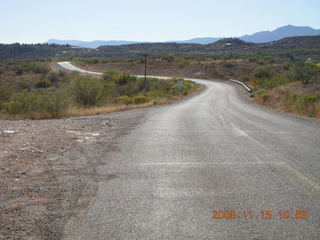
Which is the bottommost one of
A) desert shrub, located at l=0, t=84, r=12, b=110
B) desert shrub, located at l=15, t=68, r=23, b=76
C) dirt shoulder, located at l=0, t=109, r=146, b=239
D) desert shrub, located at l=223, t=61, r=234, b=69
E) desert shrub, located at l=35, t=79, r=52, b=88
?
desert shrub, located at l=35, t=79, r=52, b=88

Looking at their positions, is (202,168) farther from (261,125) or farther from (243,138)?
(261,125)

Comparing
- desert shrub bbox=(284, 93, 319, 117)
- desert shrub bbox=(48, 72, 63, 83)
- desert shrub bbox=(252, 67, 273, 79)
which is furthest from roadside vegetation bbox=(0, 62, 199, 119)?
desert shrub bbox=(252, 67, 273, 79)

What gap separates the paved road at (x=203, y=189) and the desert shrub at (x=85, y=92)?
19175mm

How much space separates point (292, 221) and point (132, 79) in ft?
176

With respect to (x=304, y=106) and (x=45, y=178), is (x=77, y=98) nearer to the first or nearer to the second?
(x=304, y=106)

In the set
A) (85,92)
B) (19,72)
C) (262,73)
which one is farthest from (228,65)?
(85,92)

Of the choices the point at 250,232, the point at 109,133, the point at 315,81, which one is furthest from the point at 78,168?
the point at 315,81

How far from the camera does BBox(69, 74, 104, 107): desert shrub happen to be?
2869 cm

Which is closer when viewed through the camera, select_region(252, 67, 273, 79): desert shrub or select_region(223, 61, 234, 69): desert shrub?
select_region(252, 67, 273, 79): desert shrub

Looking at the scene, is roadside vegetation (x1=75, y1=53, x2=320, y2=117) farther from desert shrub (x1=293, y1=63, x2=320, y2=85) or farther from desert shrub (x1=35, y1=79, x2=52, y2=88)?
desert shrub (x1=35, y1=79, x2=52, y2=88)

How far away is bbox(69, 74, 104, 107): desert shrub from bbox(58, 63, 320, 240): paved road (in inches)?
755

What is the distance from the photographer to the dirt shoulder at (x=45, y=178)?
435cm

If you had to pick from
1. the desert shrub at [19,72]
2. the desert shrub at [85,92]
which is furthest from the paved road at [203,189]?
the desert shrub at [19,72]

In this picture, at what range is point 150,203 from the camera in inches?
195
